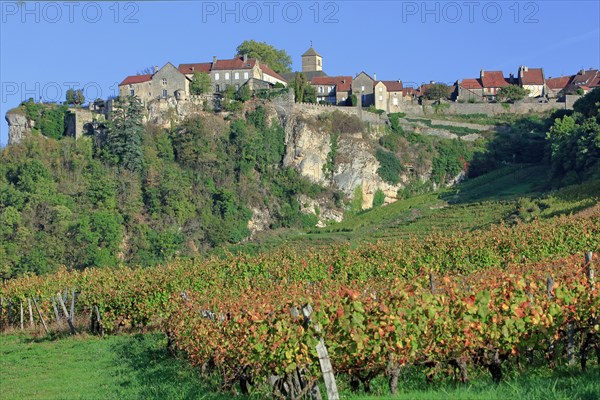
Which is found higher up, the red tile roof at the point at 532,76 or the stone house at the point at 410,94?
the red tile roof at the point at 532,76

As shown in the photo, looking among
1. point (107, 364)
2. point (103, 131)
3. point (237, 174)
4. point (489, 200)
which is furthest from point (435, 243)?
point (103, 131)

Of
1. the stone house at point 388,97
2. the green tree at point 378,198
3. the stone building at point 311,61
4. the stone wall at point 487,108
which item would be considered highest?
the stone building at point 311,61

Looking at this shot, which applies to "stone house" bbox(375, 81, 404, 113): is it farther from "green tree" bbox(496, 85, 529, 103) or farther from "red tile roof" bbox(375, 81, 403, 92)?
"green tree" bbox(496, 85, 529, 103)

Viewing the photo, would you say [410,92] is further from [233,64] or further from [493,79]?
[233,64]

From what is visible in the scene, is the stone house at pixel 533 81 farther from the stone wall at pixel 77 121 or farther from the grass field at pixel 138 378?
the grass field at pixel 138 378

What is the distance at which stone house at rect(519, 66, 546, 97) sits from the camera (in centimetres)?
9456

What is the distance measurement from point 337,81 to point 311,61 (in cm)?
1240

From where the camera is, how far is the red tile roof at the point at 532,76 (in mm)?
95062

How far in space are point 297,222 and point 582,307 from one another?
5687cm

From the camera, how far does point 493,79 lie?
95.9m

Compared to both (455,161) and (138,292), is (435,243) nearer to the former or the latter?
(138,292)

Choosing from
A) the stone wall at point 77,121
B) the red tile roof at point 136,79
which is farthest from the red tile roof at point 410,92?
the stone wall at point 77,121

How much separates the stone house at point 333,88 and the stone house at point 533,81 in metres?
20.1

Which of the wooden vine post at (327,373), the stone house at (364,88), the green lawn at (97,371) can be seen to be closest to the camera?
the wooden vine post at (327,373)
